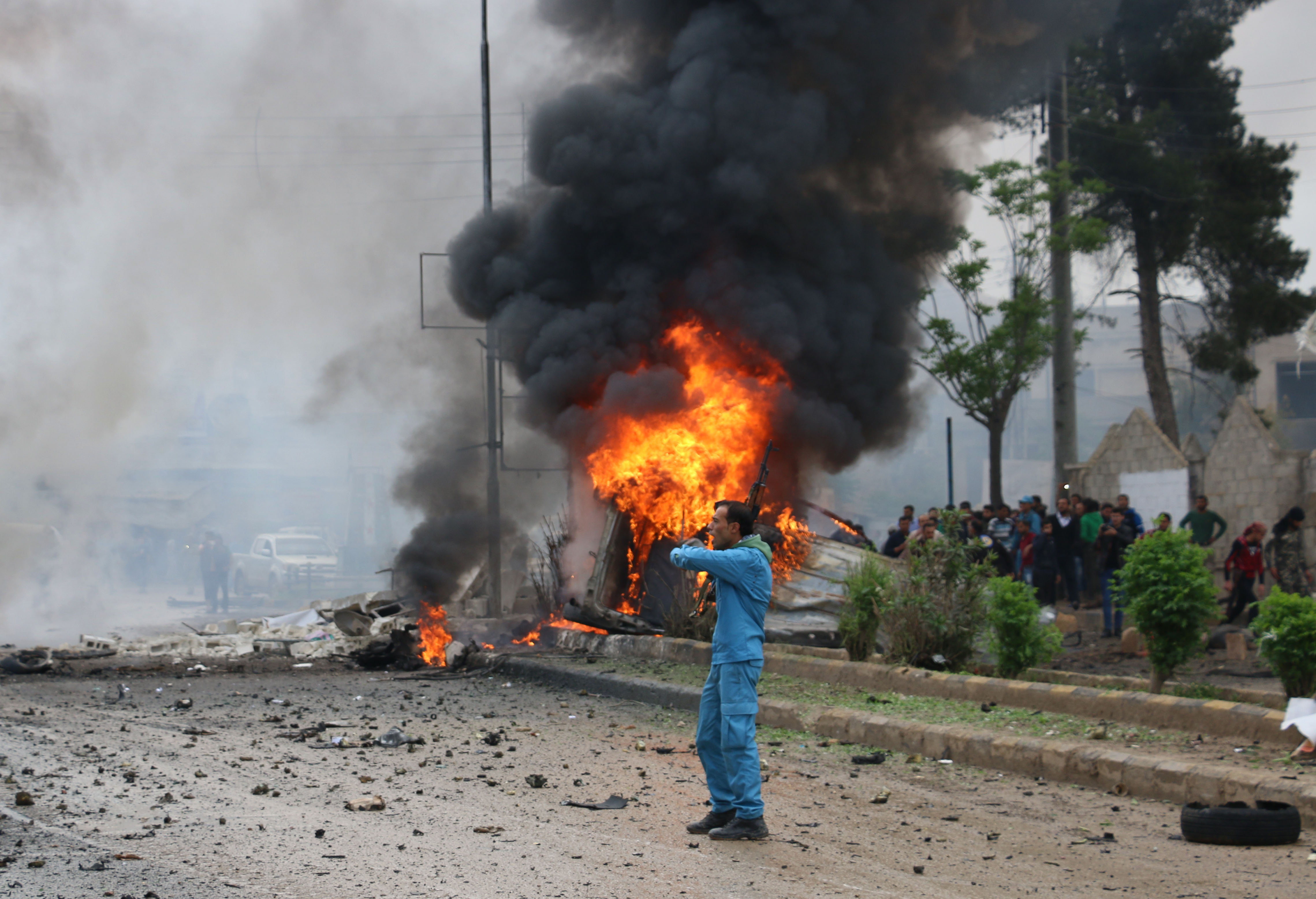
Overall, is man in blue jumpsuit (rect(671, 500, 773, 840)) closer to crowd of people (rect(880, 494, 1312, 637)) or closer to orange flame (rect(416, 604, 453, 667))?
crowd of people (rect(880, 494, 1312, 637))

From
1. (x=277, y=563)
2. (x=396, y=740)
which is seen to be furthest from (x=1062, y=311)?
(x=277, y=563)

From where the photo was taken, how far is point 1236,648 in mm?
12141

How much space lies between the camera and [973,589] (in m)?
10.1

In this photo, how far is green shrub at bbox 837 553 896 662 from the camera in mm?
10742

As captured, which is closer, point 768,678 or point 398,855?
point 398,855

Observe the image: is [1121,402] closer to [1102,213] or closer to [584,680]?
[1102,213]

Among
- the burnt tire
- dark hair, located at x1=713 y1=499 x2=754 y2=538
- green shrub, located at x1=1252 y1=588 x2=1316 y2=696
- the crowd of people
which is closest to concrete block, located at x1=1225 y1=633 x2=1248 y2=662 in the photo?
the crowd of people

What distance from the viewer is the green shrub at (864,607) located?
35.2 ft

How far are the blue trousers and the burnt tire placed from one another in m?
2.03

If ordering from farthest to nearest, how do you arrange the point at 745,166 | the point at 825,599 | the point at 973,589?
the point at 745,166 → the point at 825,599 → the point at 973,589

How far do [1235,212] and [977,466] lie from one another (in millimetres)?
44890

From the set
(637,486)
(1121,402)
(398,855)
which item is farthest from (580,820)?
(1121,402)

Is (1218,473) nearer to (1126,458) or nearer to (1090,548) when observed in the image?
(1126,458)

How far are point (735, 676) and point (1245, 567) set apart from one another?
34.1 ft
